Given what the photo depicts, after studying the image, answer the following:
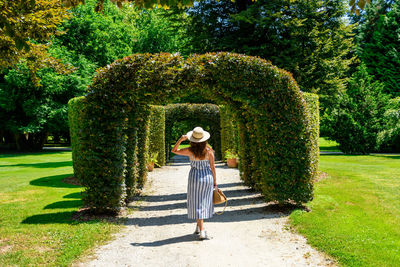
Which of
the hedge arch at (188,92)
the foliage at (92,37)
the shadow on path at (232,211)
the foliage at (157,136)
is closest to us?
the hedge arch at (188,92)

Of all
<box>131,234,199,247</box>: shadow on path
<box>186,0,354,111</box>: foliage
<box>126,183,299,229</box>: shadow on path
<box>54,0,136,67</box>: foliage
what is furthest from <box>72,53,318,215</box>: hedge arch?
<box>54,0,136,67</box>: foliage

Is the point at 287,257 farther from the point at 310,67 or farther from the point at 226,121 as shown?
the point at 310,67

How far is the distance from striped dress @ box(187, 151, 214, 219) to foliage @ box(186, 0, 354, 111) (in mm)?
12899

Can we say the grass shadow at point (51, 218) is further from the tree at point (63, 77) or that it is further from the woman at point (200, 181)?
the tree at point (63, 77)

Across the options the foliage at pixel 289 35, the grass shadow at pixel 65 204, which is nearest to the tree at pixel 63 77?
the foliage at pixel 289 35

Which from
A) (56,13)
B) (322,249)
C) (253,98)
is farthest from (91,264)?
(56,13)

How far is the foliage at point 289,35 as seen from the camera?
55.8 feet

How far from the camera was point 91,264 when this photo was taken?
425cm

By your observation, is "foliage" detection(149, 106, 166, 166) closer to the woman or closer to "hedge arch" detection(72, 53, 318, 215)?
"hedge arch" detection(72, 53, 318, 215)

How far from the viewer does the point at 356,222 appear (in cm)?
588

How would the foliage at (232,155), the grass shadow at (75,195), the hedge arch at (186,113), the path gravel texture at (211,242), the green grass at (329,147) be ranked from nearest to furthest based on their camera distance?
the path gravel texture at (211,242), the grass shadow at (75,195), the foliage at (232,155), the hedge arch at (186,113), the green grass at (329,147)

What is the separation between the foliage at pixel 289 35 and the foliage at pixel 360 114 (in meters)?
1.80

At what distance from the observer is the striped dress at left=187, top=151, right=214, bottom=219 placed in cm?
515

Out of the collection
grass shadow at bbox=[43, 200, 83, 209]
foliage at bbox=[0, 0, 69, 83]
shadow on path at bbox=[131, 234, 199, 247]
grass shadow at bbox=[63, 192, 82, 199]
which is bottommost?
shadow on path at bbox=[131, 234, 199, 247]
